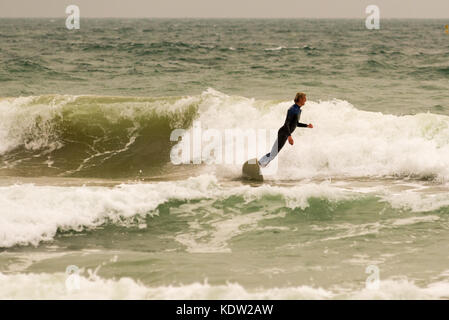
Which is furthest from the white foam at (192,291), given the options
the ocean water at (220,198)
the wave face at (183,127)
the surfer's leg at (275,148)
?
the wave face at (183,127)

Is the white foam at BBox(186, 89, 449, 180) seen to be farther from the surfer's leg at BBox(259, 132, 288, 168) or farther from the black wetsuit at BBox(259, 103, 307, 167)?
the black wetsuit at BBox(259, 103, 307, 167)

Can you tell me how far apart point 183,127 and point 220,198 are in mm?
6470

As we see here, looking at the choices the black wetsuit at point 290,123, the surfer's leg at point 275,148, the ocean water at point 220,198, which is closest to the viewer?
the ocean water at point 220,198

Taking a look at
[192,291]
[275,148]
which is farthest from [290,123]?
[192,291]

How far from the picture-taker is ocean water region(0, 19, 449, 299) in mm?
7367

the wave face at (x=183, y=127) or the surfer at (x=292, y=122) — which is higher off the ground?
the surfer at (x=292, y=122)

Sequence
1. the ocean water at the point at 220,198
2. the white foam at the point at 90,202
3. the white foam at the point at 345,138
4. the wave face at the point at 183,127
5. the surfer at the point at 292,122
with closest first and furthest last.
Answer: the ocean water at the point at 220,198 → the white foam at the point at 90,202 → the surfer at the point at 292,122 → the white foam at the point at 345,138 → the wave face at the point at 183,127

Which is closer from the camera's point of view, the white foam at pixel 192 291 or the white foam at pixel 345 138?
the white foam at pixel 192 291

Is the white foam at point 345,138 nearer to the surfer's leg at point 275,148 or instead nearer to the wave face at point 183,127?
the wave face at point 183,127

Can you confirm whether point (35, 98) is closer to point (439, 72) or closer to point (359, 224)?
point (359, 224)

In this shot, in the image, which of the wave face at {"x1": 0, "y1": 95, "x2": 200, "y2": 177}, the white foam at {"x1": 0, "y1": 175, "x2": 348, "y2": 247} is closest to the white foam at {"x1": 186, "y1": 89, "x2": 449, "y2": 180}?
the wave face at {"x1": 0, "y1": 95, "x2": 200, "y2": 177}

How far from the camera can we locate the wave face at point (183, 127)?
45.5 feet

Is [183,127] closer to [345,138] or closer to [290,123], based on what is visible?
[345,138]

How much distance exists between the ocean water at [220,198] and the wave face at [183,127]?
4cm
